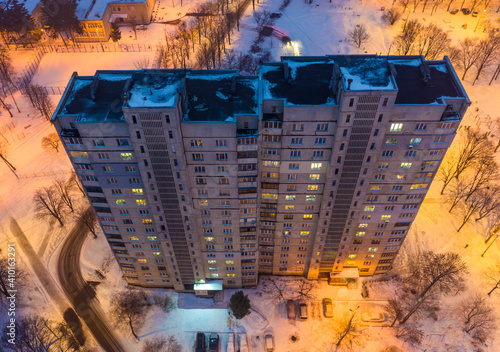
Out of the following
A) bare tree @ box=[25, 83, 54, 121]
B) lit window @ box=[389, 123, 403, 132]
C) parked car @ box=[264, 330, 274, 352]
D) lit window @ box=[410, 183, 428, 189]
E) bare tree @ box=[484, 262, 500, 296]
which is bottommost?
parked car @ box=[264, 330, 274, 352]

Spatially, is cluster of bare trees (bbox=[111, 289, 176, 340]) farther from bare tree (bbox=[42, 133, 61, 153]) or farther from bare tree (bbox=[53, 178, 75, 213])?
bare tree (bbox=[42, 133, 61, 153])

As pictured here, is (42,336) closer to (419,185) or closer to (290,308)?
(290,308)

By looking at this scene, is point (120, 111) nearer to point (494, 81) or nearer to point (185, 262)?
point (185, 262)

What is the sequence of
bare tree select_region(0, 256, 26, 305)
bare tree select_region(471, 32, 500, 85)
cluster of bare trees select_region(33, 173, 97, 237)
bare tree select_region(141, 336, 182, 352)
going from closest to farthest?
bare tree select_region(141, 336, 182, 352)
bare tree select_region(0, 256, 26, 305)
cluster of bare trees select_region(33, 173, 97, 237)
bare tree select_region(471, 32, 500, 85)

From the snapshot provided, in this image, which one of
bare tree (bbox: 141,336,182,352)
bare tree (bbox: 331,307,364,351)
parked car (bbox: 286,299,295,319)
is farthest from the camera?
parked car (bbox: 286,299,295,319)

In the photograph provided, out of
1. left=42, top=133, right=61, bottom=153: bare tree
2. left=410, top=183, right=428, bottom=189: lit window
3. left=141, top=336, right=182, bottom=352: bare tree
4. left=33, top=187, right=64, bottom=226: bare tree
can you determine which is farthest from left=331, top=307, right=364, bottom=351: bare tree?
left=42, top=133, right=61, bottom=153: bare tree

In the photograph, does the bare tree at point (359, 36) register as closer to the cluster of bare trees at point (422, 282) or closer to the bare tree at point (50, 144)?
the cluster of bare trees at point (422, 282)
